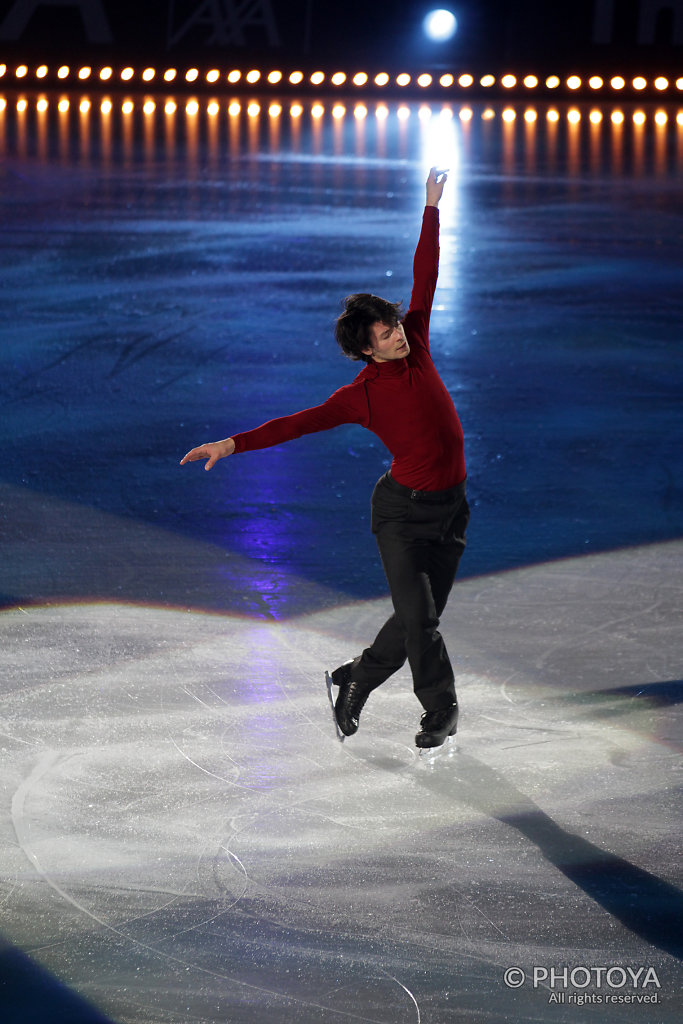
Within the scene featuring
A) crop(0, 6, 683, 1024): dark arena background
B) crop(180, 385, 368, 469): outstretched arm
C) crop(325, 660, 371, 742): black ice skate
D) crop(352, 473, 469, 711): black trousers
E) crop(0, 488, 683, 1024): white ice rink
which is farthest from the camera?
crop(325, 660, 371, 742): black ice skate

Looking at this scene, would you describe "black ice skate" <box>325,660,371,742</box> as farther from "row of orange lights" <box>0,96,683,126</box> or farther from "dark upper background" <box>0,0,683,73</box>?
"dark upper background" <box>0,0,683,73</box>

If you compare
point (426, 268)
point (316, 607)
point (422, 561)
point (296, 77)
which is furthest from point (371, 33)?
point (422, 561)

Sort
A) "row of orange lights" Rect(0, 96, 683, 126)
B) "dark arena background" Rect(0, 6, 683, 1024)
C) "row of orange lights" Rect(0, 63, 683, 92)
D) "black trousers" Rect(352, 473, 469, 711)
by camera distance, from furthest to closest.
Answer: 1. "row of orange lights" Rect(0, 63, 683, 92)
2. "row of orange lights" Rect(0, 96, 683, 126)
3. "black trousers" Rect(352, 473, 469, 711)
4. "dark arena background" Rect(0, 6, 683, 1024)

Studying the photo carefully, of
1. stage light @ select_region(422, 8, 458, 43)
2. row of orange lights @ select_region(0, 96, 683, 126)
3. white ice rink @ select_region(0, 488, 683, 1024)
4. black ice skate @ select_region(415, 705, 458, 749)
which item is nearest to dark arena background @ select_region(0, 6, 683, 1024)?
white ice rink @ select_region(0, 488, 683, 1024)

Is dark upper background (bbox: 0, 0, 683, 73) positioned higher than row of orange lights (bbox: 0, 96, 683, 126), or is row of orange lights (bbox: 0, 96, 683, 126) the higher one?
dark upper background (bbox: 0, 0, 683, 73)

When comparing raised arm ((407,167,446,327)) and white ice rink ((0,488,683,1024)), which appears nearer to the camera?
white ice rink ((0,488,683,1024))

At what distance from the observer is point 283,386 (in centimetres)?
820

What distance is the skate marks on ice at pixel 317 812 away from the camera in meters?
3.37

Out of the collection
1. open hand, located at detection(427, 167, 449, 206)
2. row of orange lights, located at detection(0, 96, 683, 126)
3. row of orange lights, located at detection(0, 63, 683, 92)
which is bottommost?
open hand, located at detection(427, 167, 449, 206)

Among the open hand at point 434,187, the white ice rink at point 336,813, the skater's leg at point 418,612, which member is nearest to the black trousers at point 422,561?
the skater's leg at point 418,612

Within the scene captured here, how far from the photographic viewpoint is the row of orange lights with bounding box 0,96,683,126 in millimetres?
16859

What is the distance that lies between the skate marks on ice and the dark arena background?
12 mm

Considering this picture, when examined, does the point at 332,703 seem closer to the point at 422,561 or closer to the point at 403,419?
the point at 422,561

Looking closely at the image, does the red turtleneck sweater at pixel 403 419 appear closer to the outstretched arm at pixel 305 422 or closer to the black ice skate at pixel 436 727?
the outstretched arm at pixel 305 422
